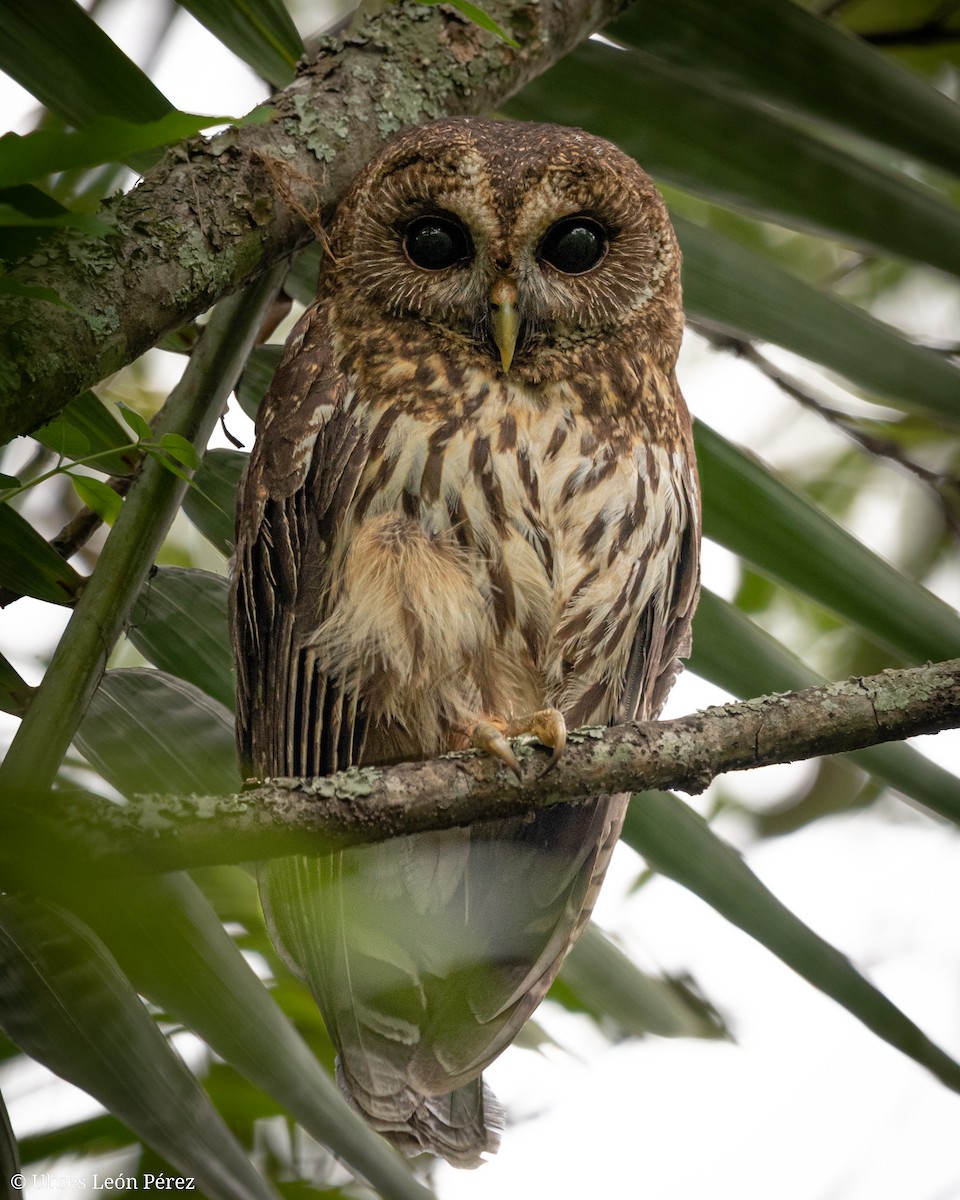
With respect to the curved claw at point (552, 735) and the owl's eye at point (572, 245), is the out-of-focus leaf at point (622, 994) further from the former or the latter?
the owl's eye at point (572, 245)

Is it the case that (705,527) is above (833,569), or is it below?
above

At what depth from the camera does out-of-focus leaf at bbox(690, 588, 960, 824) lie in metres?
1.85

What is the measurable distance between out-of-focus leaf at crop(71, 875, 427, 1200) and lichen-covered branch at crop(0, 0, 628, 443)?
63 centimetres

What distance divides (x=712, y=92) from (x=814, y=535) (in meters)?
0.86

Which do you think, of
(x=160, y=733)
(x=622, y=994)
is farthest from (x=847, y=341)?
(x=160, y=733)

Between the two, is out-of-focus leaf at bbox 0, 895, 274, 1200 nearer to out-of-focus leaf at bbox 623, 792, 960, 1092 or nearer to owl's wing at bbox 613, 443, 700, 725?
out-of-focus leaf at bbox 623, 792, 960, 1092

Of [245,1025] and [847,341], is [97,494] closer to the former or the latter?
[245,1025]

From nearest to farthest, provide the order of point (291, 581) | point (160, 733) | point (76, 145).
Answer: point (76, 145) → point (160, 733) → point (291, 581)

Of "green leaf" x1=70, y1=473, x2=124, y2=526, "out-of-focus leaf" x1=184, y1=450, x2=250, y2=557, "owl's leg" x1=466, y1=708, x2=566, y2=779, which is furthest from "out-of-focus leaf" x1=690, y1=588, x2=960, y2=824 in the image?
"green leaf" x1=70, y1=473, x2=124, y2=526

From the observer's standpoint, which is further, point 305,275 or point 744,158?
point 305,275

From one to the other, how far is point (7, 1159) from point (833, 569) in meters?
1.42

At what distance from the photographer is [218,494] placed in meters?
2.22

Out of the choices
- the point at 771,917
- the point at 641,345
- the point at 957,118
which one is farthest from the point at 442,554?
the point at 957,118

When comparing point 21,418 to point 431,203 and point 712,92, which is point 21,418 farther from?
point 712,92
